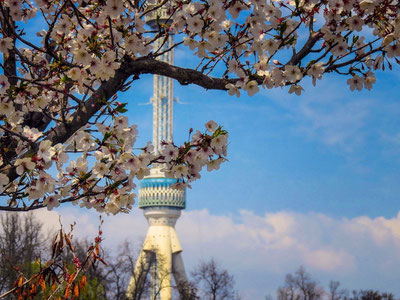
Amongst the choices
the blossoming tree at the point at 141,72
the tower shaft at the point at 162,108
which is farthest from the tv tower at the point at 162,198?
the blossoming tree at the point at 141,72

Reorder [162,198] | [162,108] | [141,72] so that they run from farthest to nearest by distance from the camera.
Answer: [162,198] → [162,108] → [141,72]

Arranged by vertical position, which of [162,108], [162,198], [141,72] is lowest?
[141,72]

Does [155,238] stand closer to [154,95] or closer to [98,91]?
[154,95]

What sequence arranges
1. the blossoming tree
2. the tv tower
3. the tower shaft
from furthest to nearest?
1. the tower shaft
2. the tv tower
3. the blossoming tree

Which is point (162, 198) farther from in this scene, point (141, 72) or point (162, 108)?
point (141, 72)

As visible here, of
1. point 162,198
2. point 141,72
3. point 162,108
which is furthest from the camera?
point 162,198

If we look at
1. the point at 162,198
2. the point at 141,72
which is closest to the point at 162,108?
the point at 162,198

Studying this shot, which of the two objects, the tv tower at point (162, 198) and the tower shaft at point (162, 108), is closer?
the tv tower at point (162, 198)

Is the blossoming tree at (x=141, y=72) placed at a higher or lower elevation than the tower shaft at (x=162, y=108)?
lower

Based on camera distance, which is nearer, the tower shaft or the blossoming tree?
the blossoming tree

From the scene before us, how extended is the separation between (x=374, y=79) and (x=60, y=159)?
3.42 metres

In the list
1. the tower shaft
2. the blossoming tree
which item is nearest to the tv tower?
the tower shaft

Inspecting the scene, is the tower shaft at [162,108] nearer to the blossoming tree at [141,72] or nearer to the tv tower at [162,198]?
the tv tower at [162,198]

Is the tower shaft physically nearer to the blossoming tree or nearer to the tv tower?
the tv tower
